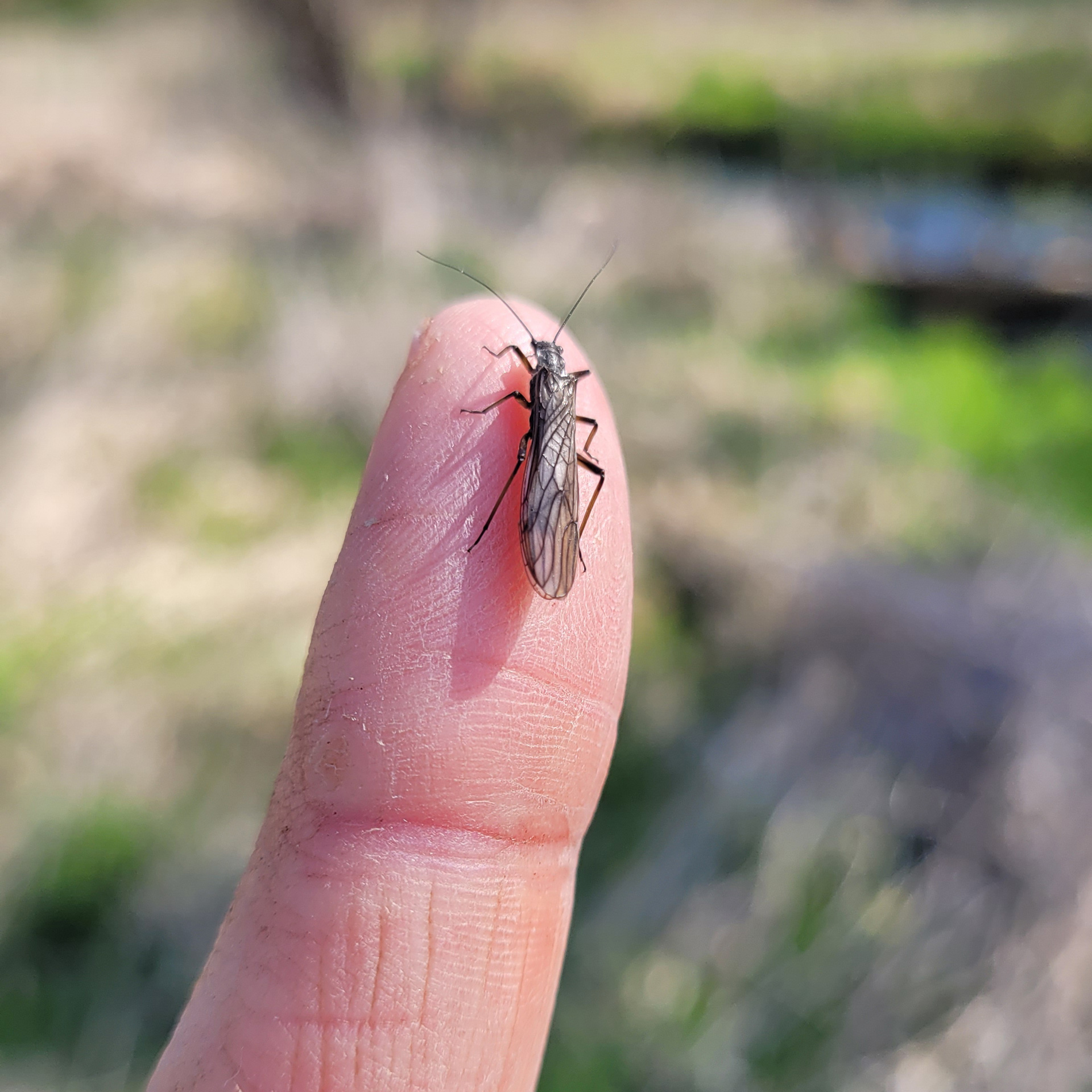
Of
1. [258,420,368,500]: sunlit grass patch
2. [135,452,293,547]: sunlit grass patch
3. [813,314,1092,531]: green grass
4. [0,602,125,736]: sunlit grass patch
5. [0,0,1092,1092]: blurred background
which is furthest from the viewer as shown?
[813,314,1092,531]: green grass

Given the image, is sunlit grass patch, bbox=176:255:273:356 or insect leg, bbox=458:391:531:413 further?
sunlit grass patch, bbox=176:255:273:356

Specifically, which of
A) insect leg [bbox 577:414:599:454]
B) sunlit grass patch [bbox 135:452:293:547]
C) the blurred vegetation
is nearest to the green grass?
the blurred vegetation

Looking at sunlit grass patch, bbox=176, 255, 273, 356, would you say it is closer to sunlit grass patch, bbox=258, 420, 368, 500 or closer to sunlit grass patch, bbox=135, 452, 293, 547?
sunlit grass patch, bbox=258, 420, 368, 500

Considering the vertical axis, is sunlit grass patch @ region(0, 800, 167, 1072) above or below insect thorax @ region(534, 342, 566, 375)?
below

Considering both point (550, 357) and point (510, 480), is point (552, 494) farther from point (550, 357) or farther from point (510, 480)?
point (550, 357)

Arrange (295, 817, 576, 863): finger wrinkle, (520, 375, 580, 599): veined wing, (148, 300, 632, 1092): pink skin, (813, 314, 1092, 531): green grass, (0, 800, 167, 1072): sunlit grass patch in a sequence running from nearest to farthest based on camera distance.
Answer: (148, 300, 632, 1092): pink skin
(295, 817, 576, 863): finger wrinkle
(520, 375, 580, 599): veined wing
(0, 800, 167, 1072): sunlit grass patch
(813, 314, 1092, 531): green grass

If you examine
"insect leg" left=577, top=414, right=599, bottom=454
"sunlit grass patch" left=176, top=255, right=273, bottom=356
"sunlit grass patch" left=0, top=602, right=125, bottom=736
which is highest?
"sunlit grass patch" left=176, top=255, right=273, bottom=356

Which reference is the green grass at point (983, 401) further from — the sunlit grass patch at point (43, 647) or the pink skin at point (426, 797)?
the sunlit grass patch at point (43, 647)
